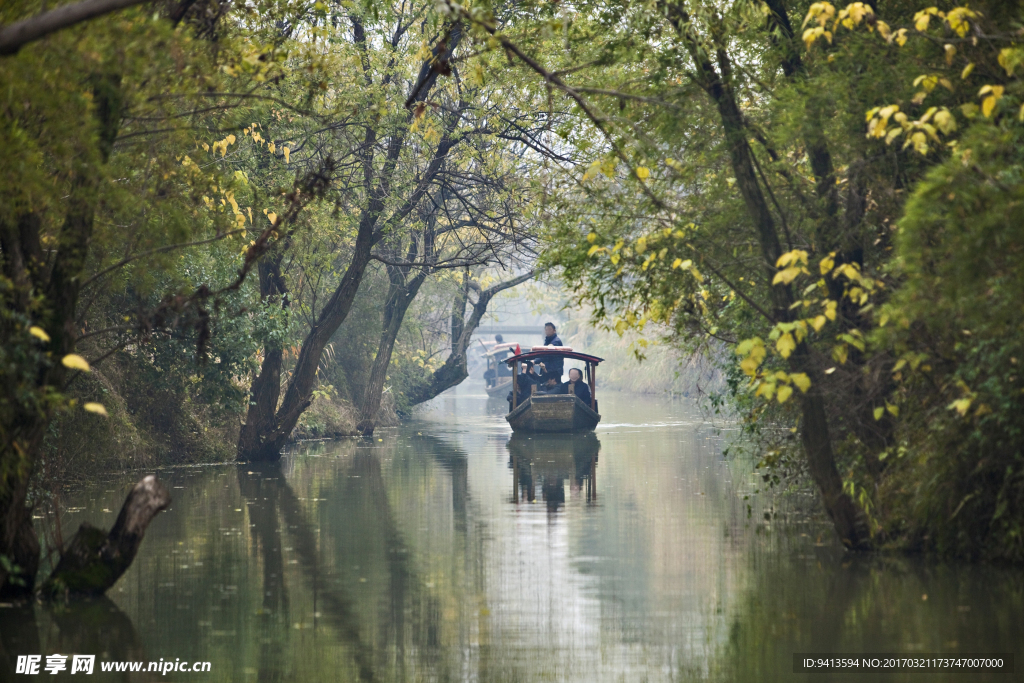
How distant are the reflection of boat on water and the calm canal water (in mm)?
157

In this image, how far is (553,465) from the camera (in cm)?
1738


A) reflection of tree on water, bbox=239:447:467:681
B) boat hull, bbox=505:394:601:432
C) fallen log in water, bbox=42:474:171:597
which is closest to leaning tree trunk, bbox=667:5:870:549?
reflection of tree on water, bbox=239:447:467:681

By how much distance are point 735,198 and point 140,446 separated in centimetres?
1004

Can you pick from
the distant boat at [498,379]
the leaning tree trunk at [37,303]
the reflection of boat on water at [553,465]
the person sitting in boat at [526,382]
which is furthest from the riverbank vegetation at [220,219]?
the distant boat at [498,379]

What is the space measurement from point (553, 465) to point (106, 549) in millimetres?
10268

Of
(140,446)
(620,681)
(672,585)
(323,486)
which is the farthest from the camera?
(140,446)

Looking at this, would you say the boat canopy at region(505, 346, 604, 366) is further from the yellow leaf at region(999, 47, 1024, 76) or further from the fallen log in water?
the yellow leaf at region(999, 47, 1024, 76)

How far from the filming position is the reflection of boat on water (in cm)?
1385

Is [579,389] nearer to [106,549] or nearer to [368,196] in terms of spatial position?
[368,196]

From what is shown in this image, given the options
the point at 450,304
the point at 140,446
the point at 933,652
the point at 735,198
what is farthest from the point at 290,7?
the point at 450,304

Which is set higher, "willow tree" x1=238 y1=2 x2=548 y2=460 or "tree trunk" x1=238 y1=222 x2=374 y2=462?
"willow tree" x1=238 y1=2 x2=548 y2=460

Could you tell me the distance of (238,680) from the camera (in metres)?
6.04

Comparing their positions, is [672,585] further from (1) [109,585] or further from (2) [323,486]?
(2) [323,486]

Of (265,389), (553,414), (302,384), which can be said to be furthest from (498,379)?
(265,389)
